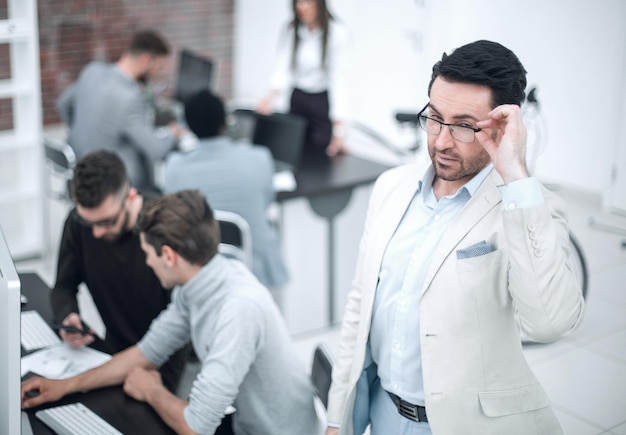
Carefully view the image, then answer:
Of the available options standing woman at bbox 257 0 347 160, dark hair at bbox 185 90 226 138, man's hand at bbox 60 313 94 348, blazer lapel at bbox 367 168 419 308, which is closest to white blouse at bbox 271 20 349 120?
standing woman at bbox 257 0 347 160

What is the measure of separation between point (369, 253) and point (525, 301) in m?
0.46

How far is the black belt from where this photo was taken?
6.12 ft

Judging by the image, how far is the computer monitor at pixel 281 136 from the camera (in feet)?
14.5

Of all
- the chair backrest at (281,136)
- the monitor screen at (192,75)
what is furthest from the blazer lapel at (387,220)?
the monitor screen at (192,75)

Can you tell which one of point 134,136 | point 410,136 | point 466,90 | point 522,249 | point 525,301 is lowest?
point 410,136

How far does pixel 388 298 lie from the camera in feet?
6.28

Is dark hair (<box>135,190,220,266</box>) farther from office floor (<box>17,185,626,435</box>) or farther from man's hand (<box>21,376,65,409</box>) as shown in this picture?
office floor (<box>17,185,626,435</box>)

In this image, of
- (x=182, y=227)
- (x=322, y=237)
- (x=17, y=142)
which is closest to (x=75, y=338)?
(x=182, y=227)

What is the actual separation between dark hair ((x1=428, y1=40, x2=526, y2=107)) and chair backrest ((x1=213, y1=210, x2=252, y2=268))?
1.83 m

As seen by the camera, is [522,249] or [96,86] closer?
[522,249]

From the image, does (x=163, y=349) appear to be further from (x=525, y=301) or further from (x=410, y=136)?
(x=410, y=136)

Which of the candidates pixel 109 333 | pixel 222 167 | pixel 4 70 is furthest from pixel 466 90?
pixel 4 70

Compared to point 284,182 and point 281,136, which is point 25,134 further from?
point 284,182

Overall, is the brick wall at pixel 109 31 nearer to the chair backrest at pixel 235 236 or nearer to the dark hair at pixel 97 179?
the chair backrest at pixel 235 236
